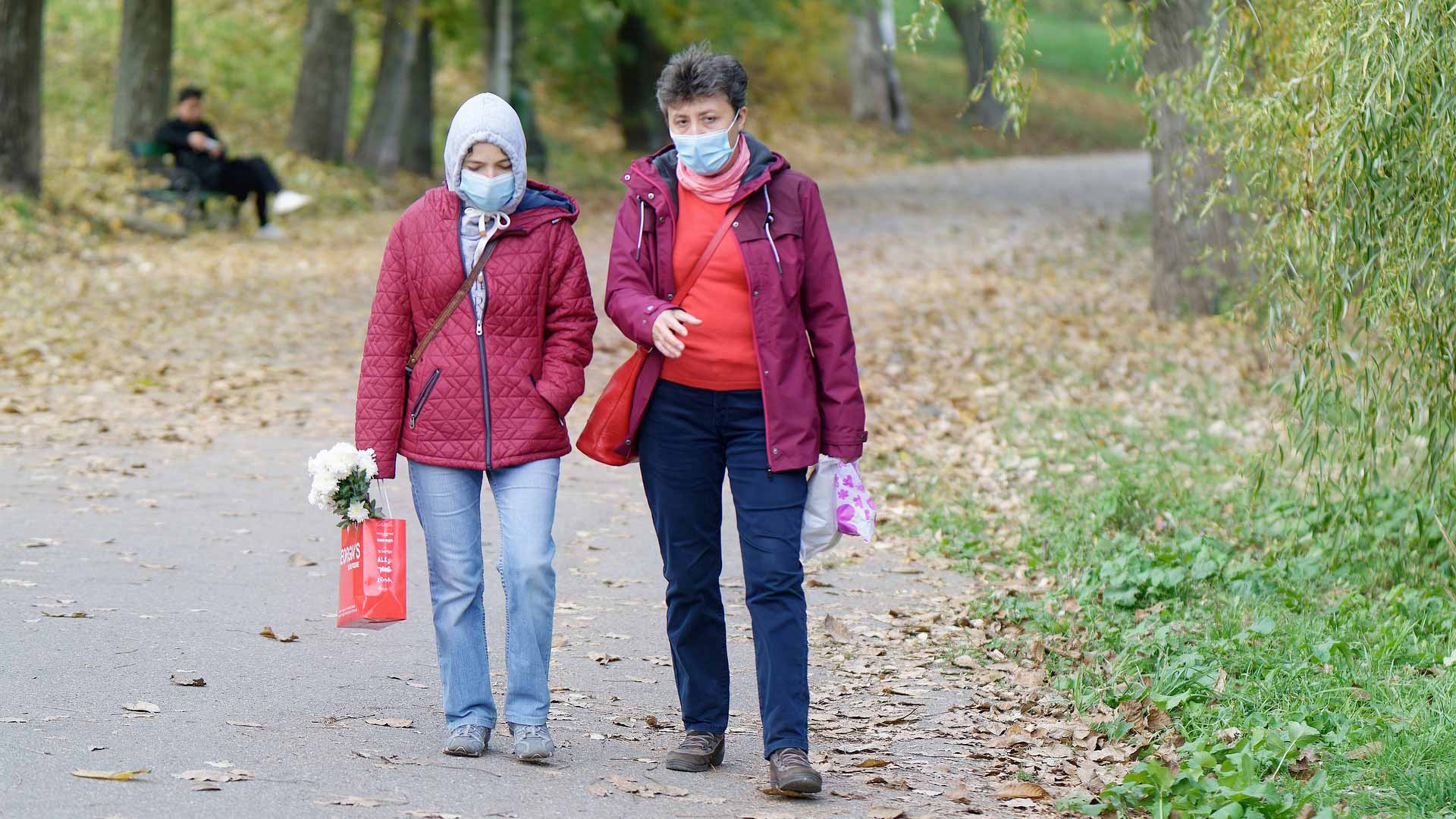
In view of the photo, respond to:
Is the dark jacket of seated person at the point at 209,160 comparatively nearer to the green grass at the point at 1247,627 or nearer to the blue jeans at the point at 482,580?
the green grass at the point at 1247,627

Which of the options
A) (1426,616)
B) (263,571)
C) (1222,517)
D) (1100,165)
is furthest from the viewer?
(1100,165)

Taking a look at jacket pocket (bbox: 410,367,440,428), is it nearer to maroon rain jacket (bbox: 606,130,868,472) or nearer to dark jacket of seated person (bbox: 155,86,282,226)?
maroon rain jacket (bbox: 606,130,868,472)

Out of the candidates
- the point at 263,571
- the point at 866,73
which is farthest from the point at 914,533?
the point at 866,73

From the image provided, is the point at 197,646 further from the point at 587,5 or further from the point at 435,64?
the point at 435,64

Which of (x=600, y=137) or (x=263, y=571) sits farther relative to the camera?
(x=600, y=137)

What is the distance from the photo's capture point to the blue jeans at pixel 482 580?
4738 millimetres

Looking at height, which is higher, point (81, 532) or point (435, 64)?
point (435, 64)

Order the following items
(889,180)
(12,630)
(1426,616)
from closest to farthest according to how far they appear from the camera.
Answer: (12,630), (1426,616), (889,180)

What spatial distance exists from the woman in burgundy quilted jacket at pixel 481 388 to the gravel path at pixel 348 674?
0.37 metres

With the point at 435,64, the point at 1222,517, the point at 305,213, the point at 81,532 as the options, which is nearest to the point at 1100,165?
the point at 435,64

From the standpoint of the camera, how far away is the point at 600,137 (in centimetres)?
3316

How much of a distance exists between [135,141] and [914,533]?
14176 mm

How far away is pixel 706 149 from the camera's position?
4543 mm

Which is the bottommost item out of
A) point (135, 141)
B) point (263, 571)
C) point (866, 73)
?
point (263, 571)
